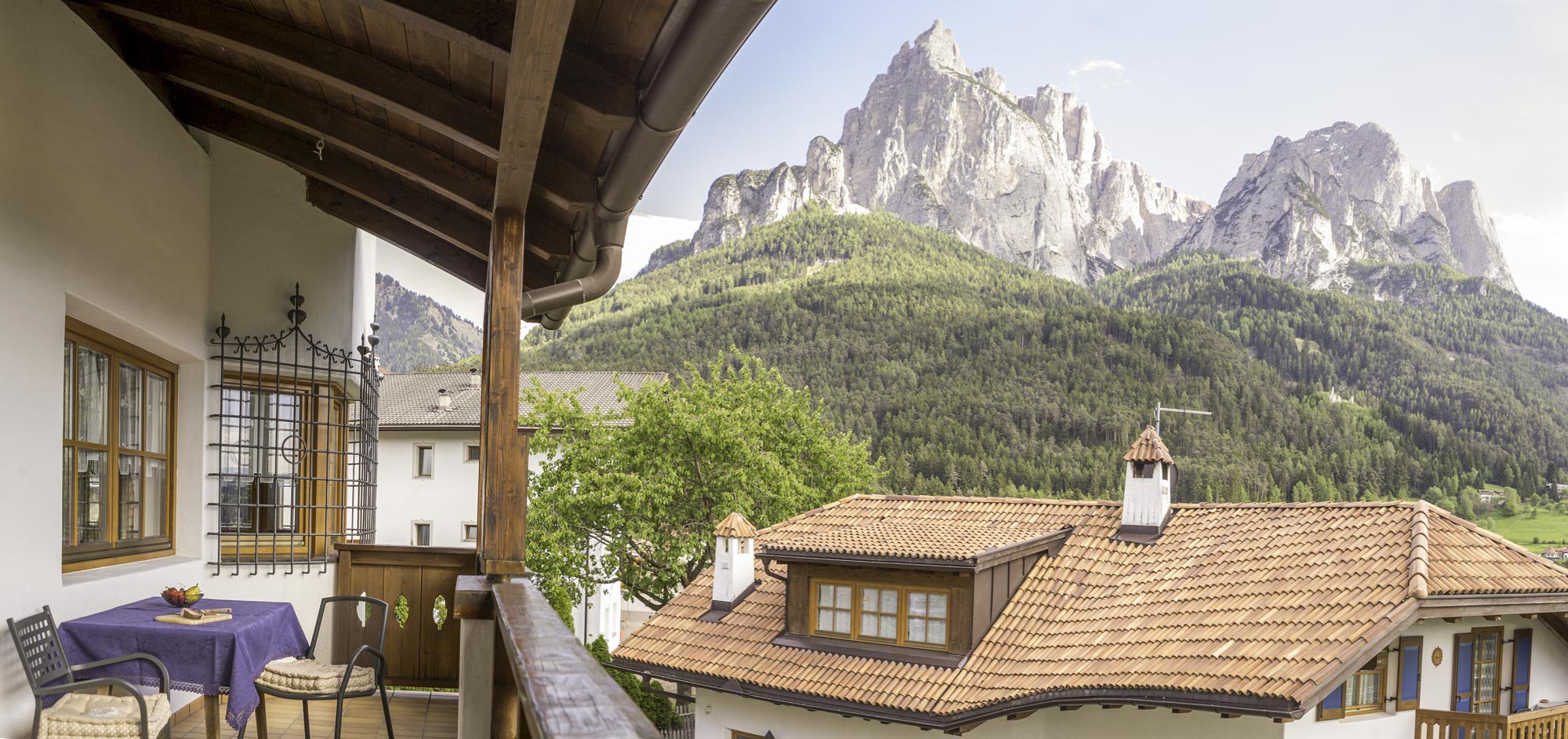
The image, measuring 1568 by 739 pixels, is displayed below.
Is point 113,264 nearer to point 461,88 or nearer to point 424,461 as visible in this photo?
point 461,88

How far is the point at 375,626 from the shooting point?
5625 millimetres

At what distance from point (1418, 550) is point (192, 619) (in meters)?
10.9

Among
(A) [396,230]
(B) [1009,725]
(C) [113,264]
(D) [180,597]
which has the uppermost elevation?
(A) [396,230]

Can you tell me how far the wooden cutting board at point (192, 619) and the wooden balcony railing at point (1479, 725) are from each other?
11185 mm

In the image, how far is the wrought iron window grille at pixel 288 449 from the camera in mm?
5945

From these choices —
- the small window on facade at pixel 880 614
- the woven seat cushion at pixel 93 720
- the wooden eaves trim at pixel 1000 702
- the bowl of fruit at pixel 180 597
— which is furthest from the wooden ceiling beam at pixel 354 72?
the small window on facade at pixel 880 614

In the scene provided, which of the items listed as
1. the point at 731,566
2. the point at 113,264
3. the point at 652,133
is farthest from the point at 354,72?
the point at 731,566

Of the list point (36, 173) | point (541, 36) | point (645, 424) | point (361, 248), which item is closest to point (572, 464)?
point (645, 424)

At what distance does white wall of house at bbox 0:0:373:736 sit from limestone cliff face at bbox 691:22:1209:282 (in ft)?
225

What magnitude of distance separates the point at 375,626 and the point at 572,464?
57.8 ft

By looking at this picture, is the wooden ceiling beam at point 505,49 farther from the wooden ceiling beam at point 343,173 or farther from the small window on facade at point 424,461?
the small window on facade at point 424,461

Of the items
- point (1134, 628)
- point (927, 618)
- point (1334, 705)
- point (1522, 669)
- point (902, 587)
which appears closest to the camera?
point (1334, 705)

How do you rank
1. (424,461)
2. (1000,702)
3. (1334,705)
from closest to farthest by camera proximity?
1. (1334,705)
2. (1000,702)
3. (424,461)

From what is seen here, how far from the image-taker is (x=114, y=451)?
15.5 ft
